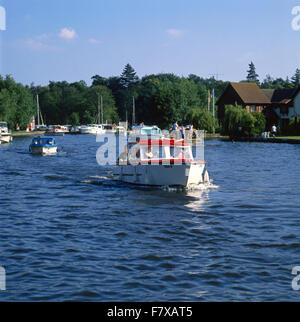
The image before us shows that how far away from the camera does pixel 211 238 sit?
1753 cm

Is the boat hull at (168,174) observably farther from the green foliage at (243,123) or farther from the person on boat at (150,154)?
the green foliage at (243,123)

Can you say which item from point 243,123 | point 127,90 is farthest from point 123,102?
point 243,123

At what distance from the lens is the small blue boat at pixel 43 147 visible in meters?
53.6

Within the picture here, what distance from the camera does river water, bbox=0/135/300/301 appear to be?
1282cm

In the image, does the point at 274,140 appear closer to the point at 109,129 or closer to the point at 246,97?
the point at 246,97

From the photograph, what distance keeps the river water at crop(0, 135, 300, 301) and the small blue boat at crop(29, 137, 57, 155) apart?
22475 millimetres

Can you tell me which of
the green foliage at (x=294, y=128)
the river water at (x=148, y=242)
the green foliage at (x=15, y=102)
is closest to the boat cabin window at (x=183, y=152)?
the river water at (x=148, y=242)

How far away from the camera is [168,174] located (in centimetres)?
2745

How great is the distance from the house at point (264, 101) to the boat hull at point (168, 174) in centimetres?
7522

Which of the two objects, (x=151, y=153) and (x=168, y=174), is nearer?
(x=168, y=174)

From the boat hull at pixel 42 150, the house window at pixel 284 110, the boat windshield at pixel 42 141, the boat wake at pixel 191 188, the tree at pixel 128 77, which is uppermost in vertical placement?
the tree at pixel 128 77

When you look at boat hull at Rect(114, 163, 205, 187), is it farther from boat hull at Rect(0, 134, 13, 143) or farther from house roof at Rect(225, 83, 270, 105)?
house roof at Rect(225, 83, 270, 105)

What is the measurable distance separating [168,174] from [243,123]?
57.6 m

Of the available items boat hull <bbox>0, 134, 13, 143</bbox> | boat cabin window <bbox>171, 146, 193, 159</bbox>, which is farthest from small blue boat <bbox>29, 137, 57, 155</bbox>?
boat cabin window <bbox>171, 146, 193, 159</bbox>
